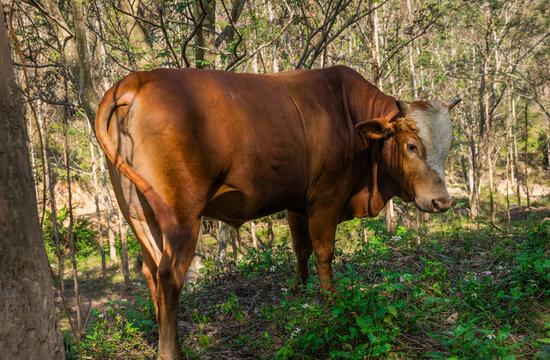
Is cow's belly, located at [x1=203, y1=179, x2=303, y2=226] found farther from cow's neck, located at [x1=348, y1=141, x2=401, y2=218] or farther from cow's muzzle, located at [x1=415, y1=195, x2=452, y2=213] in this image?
cow's muzzle, located at [x1=415, y1=195, x2=452, y2=213]

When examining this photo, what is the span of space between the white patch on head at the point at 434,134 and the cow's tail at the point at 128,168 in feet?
8.19

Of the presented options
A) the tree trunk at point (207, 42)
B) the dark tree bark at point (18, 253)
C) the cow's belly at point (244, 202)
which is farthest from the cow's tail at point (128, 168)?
the tree trunk at point (207, 42)

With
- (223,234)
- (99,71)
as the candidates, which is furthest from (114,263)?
(223,234)

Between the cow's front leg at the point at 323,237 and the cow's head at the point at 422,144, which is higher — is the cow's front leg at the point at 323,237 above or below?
below

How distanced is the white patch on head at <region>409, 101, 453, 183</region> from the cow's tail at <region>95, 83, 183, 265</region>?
2497 mm

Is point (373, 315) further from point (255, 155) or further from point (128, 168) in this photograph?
point (128, 168)

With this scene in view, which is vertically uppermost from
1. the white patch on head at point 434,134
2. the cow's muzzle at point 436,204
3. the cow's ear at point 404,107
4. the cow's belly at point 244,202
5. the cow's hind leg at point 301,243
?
the cow's ear at point 404,107

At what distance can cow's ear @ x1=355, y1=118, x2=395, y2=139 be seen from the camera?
4362 millimetres

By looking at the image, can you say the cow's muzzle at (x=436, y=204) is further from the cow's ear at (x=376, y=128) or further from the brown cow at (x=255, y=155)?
the cow's ear at (x=376, y=128)

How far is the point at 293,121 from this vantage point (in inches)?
155

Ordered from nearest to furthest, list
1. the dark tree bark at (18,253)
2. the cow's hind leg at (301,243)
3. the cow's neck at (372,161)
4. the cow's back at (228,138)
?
1. the dark tree bark at (18,253)
2. the cow's back at (228,138)
3. the cow's neck at (372,161)
4. the cow's hind leg at (301,243)

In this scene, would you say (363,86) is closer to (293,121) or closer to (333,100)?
(333,100)

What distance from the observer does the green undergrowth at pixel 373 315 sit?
3.05 m

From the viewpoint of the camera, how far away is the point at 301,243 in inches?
193
